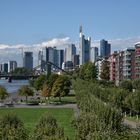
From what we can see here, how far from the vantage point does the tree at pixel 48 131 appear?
31.0 metres

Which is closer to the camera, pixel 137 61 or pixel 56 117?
pixel 56 117

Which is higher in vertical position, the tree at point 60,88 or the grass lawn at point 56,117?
the tree at point 60,88

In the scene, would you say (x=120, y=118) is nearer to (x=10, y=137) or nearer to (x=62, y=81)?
(x=10, y=137)

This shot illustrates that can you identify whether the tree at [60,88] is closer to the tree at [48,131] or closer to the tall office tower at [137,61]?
the tall office tower at [137,61]

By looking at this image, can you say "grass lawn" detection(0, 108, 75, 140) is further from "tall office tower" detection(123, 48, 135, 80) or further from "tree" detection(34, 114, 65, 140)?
"tall office tower" detection(123, 48, 135, 80)

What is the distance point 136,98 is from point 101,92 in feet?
58.0

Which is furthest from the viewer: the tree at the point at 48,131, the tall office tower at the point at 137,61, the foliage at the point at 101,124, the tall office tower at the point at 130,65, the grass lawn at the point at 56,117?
the tall office tower at the point at 130,65

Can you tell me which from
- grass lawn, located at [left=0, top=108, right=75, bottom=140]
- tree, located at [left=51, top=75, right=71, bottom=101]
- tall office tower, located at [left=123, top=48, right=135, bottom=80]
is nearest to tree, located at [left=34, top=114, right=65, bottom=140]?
grass lawn, located at [left=0, top=108, right=75, bottom=140]

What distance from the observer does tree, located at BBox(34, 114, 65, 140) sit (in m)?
31.0

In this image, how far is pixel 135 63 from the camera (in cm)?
19262

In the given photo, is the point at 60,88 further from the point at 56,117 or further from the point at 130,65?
the point at 130,65

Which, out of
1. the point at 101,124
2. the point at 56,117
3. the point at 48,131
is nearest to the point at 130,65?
the point at 56,117

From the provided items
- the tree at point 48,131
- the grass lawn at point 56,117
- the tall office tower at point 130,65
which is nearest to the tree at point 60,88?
the grass lawn at point 56,117

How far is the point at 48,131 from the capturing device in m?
36.6
